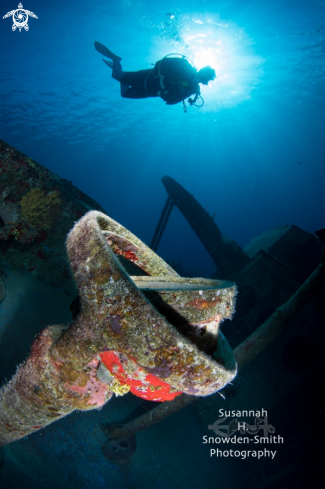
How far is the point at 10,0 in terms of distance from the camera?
2148cm

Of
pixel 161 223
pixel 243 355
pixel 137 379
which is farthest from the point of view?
pixel 161 223

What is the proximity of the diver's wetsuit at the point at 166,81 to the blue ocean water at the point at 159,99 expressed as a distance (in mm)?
20069

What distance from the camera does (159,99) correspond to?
38438 mm

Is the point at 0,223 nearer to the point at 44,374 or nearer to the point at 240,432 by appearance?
the point at 44,374

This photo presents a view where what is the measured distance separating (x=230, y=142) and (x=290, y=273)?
80.4 metres

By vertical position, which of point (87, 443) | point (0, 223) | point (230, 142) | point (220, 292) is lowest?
point (87, 443)

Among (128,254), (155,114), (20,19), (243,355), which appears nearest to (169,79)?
(128,254)

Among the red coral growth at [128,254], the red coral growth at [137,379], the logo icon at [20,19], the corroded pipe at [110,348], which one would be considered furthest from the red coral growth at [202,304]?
the logo icon at [20,19]

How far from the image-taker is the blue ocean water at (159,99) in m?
23.9

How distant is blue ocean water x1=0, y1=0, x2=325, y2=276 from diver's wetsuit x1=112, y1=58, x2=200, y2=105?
2007cm

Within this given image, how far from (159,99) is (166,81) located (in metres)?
36.7

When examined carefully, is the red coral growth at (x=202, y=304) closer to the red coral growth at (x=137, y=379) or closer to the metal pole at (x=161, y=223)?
the red coral growth at (x=137, y=379)

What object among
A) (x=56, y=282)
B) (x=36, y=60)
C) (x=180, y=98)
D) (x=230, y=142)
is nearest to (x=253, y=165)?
(x=230, y=142)

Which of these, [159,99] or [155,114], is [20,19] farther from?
[155,114]
